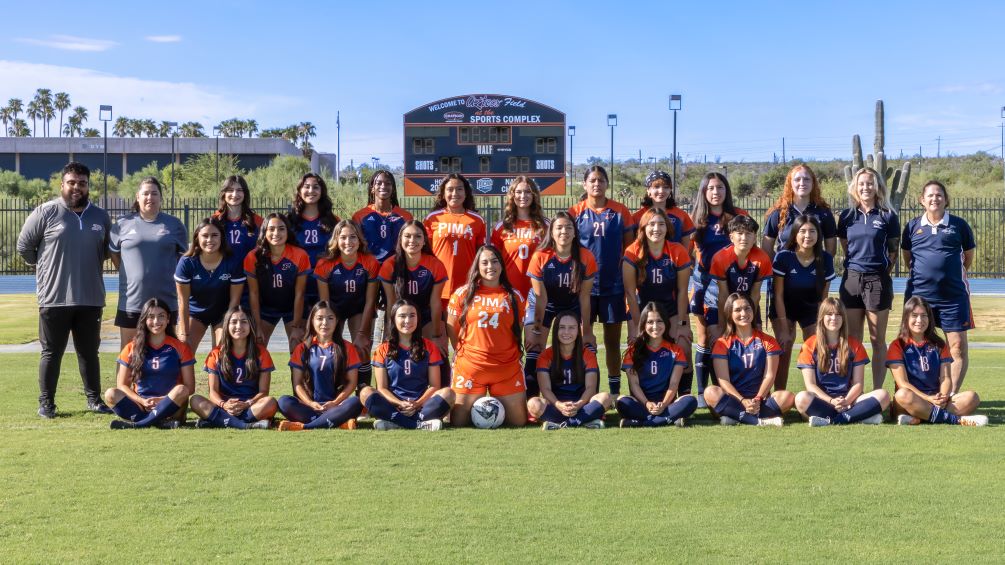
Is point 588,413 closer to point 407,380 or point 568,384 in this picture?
point 568,384

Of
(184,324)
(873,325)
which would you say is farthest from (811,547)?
(184,324)

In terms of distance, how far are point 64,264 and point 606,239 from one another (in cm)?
417

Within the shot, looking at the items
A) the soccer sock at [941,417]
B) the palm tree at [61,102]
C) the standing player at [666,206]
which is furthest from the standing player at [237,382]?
the palm tree at [61,102]

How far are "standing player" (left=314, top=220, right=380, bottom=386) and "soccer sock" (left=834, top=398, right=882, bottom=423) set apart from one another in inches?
138

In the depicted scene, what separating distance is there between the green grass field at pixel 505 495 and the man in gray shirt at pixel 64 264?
810 mm

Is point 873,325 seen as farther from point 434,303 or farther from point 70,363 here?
point 70,363

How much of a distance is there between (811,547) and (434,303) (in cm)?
400

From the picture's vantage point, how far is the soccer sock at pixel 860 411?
707cm

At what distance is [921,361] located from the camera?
7371 mm

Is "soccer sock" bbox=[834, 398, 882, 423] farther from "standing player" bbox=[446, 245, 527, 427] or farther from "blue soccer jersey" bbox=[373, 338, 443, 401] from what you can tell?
"blue soccer jersey" bbox=[373, 338, 443, 401]

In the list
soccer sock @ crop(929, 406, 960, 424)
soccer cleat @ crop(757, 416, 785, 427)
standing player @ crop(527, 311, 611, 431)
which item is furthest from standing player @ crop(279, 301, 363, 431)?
soccer sock @ crop(929, 406, 960, 424)

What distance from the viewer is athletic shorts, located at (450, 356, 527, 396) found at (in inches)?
282

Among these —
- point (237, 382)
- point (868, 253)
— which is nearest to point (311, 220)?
point (237, 382)

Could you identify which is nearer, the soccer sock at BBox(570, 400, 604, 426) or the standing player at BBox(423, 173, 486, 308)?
the soccer sock at BBox(570, 400, 604, 426)
